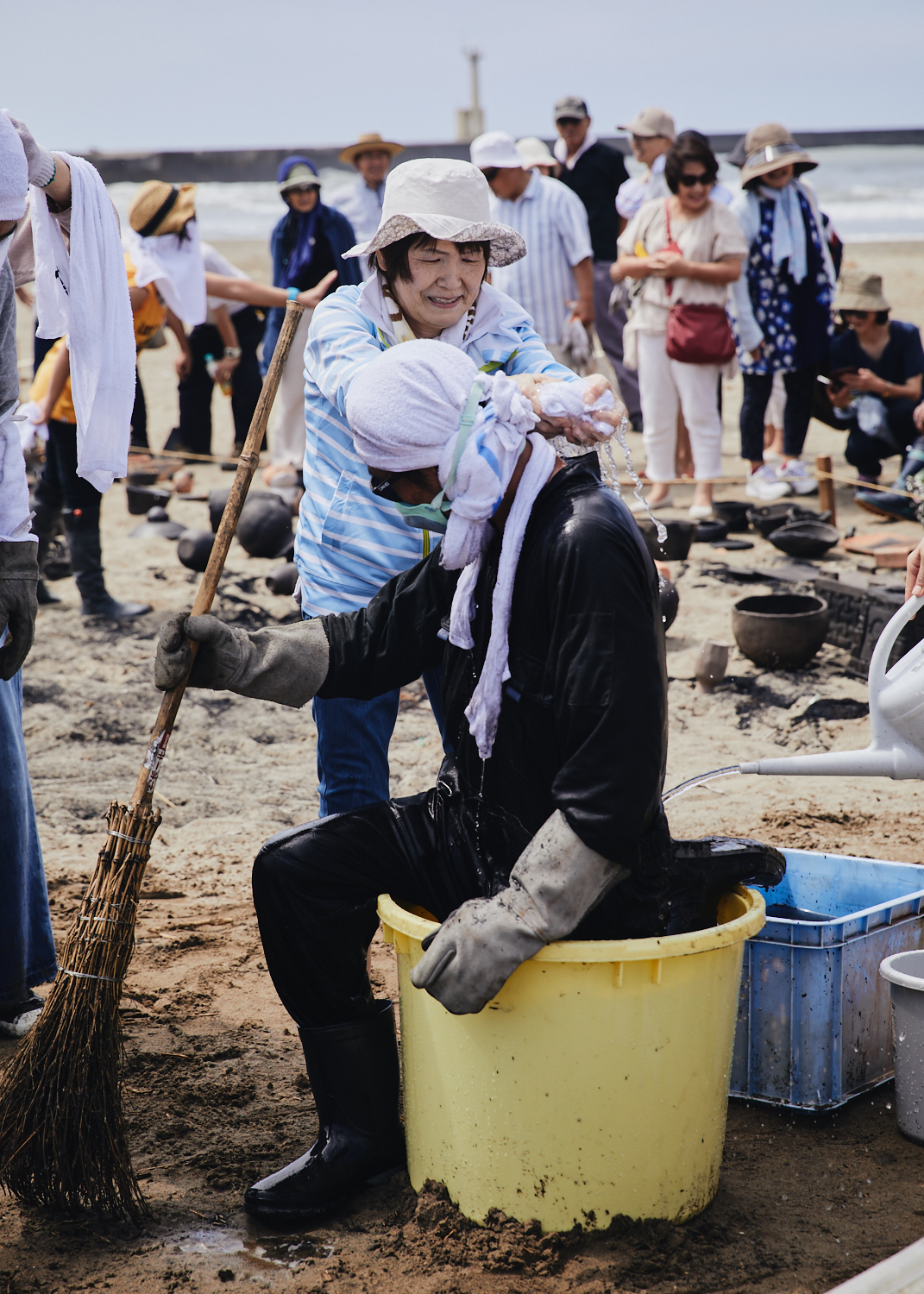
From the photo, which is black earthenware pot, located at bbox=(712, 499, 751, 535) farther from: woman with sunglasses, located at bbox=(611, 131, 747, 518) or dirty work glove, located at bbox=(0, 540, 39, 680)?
dirty work glove, located at bbox=(0, 540, 39, 680)

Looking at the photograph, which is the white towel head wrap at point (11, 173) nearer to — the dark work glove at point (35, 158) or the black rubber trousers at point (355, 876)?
the dark work glove at point (35, 158)

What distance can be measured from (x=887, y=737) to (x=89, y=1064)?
74.8 inches

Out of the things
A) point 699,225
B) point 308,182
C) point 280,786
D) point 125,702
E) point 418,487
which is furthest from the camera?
point 308,182

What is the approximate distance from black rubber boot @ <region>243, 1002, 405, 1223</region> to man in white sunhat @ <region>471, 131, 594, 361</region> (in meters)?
6.01

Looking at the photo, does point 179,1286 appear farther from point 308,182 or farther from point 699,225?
point 308,182

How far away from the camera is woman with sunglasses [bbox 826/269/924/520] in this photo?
7.96m

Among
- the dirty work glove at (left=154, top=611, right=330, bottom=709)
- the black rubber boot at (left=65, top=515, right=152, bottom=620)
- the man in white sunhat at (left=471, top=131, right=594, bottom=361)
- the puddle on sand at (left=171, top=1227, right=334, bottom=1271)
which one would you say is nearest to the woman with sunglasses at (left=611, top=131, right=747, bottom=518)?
the man in white sunhat at (left=471, top=131, right=594, bottom=361)

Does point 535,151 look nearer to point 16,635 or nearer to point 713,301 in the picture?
point 713,301

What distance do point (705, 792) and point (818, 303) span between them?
455cm

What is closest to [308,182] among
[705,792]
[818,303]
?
[818,303]

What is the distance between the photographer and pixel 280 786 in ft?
16.5

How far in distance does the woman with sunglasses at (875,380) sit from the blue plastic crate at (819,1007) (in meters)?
5.53

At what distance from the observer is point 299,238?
843 centimetres

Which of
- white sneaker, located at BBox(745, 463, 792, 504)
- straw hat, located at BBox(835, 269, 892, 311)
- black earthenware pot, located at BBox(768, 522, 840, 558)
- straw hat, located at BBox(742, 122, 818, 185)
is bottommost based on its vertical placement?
black earthenware pot, located at BBox(768, 522, 840, 558)
